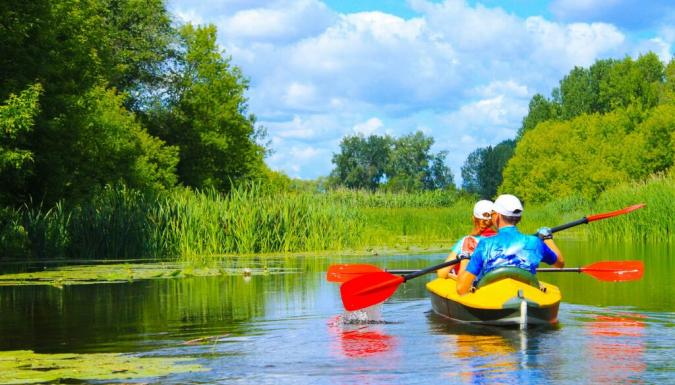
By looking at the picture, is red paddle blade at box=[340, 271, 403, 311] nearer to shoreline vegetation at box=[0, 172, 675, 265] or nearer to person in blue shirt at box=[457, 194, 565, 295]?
person in blue shirt at box=[457, 194, 565, 295]

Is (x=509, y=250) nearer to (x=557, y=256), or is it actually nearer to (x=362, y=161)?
(x=557, y=256)

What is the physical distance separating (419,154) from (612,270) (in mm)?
104289

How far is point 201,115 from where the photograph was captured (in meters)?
52.3

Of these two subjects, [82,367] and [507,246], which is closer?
[82,367]

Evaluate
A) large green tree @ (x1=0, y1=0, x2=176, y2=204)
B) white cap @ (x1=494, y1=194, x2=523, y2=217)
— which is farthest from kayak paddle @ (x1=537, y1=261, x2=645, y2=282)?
large green tree @ (x1=0, y1=0, x2=176, y2=204)

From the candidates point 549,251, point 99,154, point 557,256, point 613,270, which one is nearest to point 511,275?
point 549,251

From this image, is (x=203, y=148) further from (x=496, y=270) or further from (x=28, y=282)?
(x=496, y=270)

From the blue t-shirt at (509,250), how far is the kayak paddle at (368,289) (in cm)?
90

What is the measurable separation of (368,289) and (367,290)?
0.02 meters

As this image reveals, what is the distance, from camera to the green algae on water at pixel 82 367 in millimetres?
7949

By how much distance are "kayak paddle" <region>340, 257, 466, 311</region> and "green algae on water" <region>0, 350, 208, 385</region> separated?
2.75m

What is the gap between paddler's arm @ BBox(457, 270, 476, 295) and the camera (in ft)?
34.8

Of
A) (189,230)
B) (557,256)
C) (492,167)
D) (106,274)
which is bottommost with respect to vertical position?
(106,274)

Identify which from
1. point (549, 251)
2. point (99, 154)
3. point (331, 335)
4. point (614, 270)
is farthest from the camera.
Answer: point (99, 154)
